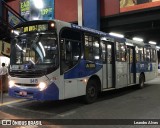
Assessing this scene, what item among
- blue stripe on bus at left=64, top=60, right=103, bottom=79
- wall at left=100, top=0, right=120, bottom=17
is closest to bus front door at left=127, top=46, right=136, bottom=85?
blue stripe on bus at left=64, top=60, right=103, bottom=79

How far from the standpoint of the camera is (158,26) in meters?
20.6

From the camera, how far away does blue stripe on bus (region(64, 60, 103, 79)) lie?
387 inches

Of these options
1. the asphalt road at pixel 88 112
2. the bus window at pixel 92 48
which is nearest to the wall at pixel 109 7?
the bus window at pixel 92 48

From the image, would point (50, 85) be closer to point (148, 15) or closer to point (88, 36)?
point (88, 36)

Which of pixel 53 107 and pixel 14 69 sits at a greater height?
pixel 14 69

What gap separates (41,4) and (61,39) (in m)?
13.8

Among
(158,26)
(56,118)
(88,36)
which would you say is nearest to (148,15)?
(158,26)

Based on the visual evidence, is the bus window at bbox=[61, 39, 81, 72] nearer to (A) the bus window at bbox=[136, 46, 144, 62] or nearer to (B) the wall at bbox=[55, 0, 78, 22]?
(A) the bus window at bbox=[136, 46, 144, 62]

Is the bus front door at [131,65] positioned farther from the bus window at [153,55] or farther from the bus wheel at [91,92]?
the bus wheel at [91,92]

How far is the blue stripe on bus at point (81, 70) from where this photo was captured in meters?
9.84

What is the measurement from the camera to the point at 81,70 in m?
10.5

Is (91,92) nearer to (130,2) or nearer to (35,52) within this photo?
(35,52)

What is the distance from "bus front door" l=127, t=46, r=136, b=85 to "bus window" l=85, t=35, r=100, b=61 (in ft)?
12.1

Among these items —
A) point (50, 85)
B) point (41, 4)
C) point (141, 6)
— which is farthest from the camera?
point (41, 4)
